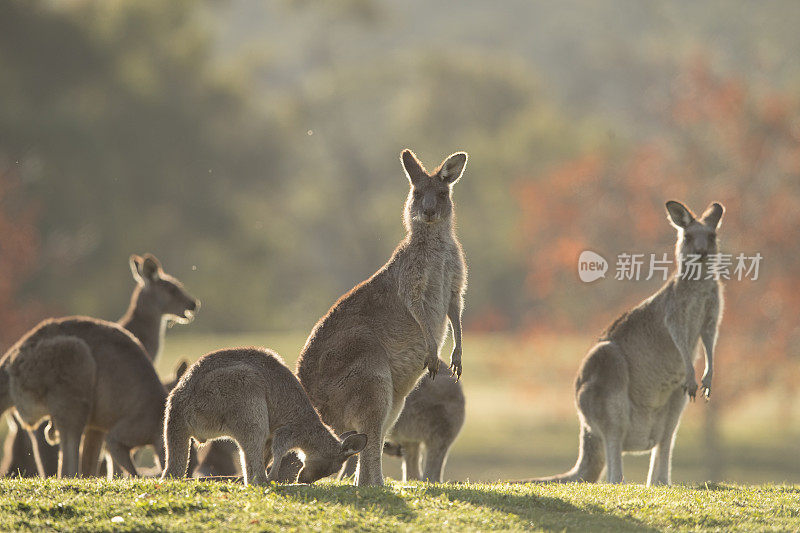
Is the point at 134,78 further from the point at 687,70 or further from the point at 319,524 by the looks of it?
the point at 319,524

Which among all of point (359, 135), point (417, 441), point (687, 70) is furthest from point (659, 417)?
point (359, 135)

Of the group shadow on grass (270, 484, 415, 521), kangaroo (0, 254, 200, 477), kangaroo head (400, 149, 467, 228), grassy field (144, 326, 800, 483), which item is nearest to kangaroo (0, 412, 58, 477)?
kangaroo (0, 254, 200, 477)

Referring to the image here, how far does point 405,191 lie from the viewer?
44.3 meters

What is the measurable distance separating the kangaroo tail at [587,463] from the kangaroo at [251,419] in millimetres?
3207

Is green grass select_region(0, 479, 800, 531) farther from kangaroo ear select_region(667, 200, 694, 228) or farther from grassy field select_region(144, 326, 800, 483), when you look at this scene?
grassy field select_region(144, 326, 800, 483)

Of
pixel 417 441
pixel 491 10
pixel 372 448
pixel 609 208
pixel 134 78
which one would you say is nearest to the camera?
pixel 372 448

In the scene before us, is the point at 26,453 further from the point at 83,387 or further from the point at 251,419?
the point at 251,419

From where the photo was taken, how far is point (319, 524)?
6.28 meters

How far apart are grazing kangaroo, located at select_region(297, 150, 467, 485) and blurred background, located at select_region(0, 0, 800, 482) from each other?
45.4 ft

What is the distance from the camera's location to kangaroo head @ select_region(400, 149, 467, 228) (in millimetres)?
8094

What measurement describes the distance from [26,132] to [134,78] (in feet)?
16.0

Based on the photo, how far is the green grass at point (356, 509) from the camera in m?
6.32

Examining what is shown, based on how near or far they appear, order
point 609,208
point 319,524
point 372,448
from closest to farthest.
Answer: point 319,524
point 372,448
point 609,208

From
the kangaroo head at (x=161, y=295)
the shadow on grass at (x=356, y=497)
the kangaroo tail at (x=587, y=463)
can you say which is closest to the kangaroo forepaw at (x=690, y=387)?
the kangaroo tail at (x=587, y=463)
